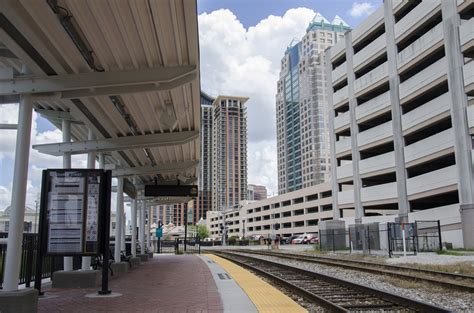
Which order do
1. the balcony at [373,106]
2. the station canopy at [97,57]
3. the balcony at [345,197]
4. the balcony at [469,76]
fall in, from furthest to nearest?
the balcony at [345,197], the balcony at [373,106], the balcony at [469,76], the station canopy at [97,57]

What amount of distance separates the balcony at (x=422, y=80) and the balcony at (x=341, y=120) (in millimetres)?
10517

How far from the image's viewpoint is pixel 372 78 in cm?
5106

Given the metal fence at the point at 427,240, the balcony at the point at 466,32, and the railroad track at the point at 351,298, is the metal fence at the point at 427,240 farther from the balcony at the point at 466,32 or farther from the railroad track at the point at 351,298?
the railroad track at the point at 351,298

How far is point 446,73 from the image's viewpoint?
3947cm

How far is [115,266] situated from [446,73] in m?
34.0

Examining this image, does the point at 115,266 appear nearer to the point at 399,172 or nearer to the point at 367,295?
the point at 367,295

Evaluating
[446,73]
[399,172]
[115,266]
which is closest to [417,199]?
[399,172]

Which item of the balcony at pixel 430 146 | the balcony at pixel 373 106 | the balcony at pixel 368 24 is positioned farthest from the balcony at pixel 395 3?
the balcony at pixel 430 146

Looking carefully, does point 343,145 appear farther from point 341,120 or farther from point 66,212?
point 66,212

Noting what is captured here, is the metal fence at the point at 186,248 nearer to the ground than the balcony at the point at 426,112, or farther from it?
nearer to the ground

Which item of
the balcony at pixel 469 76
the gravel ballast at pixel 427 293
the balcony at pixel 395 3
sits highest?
the balcony at pixel 395 3

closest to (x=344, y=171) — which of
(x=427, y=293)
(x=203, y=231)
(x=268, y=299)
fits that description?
(x=427, y=293)

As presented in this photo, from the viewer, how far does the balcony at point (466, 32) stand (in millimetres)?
36578

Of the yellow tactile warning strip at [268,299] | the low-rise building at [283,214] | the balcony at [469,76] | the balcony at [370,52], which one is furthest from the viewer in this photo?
the low-rise building at [283,214]
